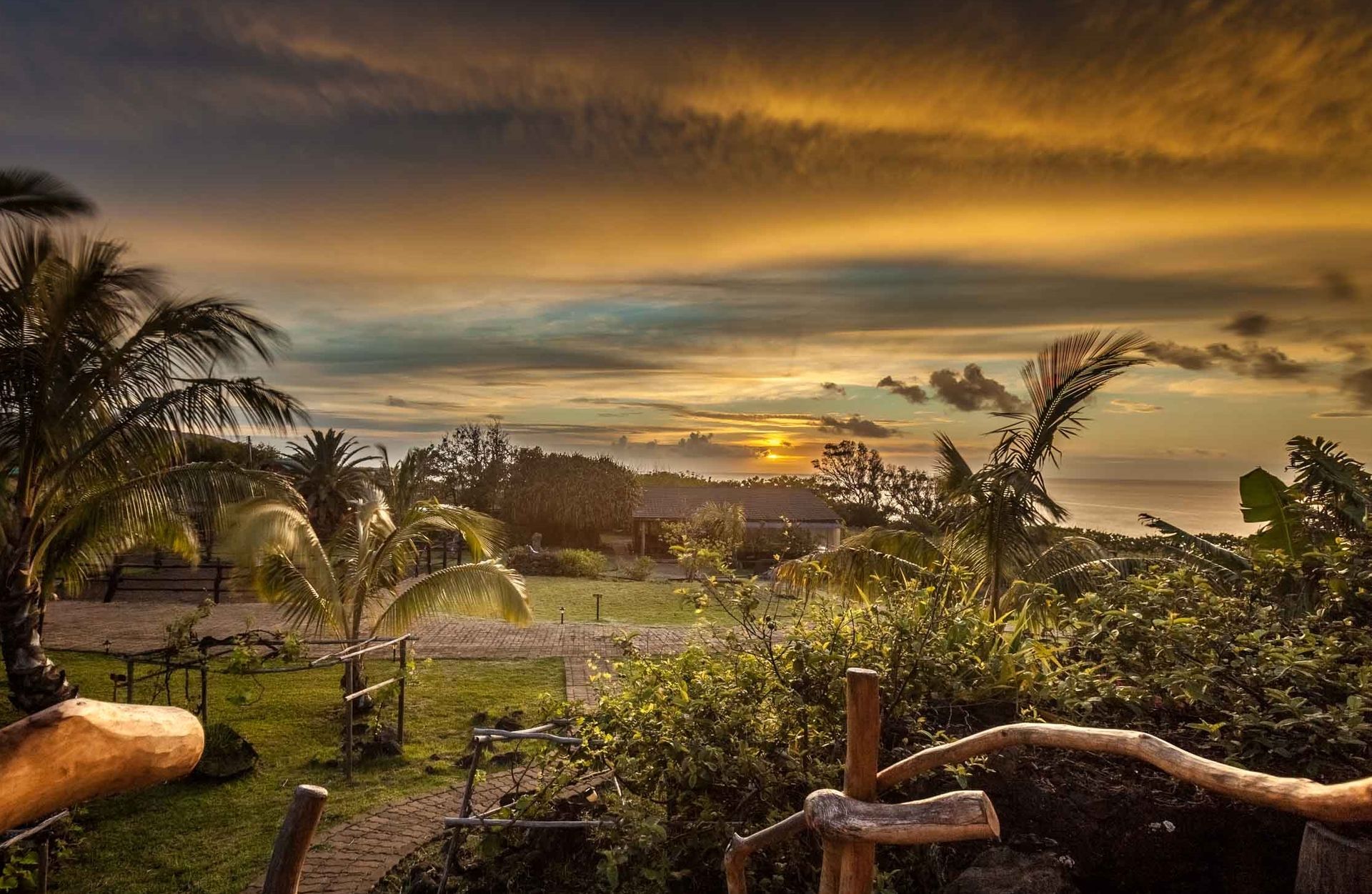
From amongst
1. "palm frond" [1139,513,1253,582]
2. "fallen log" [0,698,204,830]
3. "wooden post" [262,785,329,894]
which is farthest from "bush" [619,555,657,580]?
"fallen log" [0,698,204,830]

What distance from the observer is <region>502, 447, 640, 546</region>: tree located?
4094 cm

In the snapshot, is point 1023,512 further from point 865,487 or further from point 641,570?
point 865,487

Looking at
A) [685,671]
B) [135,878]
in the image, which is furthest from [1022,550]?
[135,878]

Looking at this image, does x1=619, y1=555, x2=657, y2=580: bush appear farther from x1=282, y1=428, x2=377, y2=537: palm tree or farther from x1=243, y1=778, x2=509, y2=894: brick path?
x1=243, y1=778, x2=509, y2=894: brick path

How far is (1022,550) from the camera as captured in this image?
9250mm

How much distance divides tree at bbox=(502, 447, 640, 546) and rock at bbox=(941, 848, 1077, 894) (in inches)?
1465

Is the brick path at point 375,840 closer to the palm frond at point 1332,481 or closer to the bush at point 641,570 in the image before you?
the palm frond at point 1332,481

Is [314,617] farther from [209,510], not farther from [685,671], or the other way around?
[685,671]

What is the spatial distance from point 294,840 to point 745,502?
40.9 meters

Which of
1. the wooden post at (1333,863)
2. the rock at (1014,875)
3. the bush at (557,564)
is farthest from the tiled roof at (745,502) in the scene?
the wooden post at (1333,863)

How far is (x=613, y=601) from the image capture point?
82.7 feet

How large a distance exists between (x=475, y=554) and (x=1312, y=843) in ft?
36.9

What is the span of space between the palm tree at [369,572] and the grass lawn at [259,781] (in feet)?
3.81

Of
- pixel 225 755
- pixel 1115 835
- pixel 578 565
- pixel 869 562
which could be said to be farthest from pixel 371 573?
pixel 578 565
